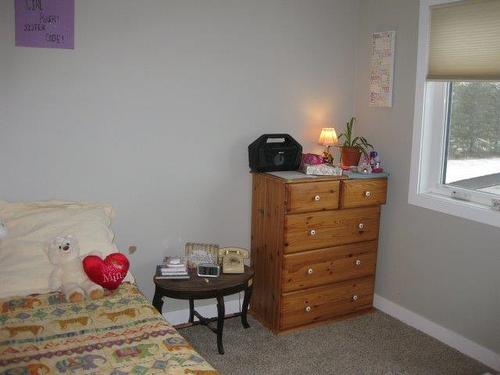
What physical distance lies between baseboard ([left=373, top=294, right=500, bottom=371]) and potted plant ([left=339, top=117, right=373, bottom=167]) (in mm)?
1044

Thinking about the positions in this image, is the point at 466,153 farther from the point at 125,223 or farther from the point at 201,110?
the point at 125,223

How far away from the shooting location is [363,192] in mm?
3402

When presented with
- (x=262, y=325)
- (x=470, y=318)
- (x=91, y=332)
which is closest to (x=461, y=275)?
(x=470, y=318)

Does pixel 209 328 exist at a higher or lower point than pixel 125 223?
lower

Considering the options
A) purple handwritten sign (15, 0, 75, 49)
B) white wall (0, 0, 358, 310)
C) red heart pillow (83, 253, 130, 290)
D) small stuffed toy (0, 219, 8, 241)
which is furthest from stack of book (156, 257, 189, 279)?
purple handwritten sign (15, 0, 75, 49)

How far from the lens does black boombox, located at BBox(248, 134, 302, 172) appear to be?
10.9 ft

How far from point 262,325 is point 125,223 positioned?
46.0 inches

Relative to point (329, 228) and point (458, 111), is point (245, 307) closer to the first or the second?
point (329, 228)

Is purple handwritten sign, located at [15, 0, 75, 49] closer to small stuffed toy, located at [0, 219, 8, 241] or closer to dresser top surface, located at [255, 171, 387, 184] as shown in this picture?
small stuffed toy, located at [0, 219, 8, 241]

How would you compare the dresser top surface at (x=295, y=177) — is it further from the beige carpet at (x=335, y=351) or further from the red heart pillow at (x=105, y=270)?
the red heart pillow at (x=105, y=270)

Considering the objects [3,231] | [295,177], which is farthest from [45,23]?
[295,177]

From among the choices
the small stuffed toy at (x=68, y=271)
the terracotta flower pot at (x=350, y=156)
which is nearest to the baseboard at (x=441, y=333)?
the terracotta flower pot at (x=350, y=156)

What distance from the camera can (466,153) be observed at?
313cm

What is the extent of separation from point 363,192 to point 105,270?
5.88 ft
